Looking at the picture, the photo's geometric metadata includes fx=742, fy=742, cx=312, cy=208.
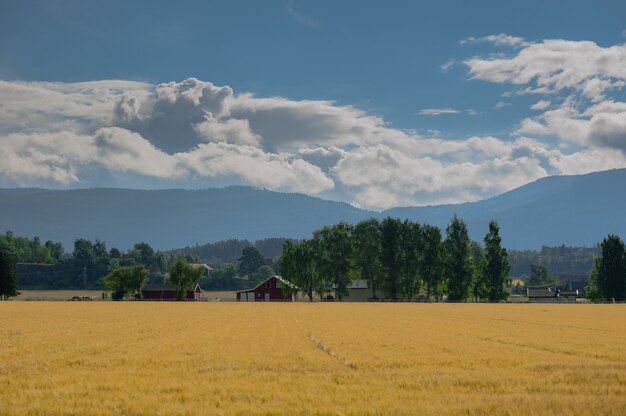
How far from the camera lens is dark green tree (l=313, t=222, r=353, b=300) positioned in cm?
15788

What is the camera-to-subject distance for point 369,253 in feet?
Answer: 522

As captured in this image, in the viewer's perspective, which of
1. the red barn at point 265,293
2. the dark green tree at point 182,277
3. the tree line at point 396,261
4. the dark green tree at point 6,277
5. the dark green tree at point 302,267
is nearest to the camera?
the tree line at point 396,261

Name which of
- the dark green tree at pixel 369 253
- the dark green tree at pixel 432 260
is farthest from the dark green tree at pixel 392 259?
the dark green tree at pixel 432 260

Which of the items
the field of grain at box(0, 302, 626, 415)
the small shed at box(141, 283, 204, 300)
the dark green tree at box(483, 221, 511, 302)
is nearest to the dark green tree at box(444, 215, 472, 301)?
the dark green tree at box(483, 221, 511, 302)

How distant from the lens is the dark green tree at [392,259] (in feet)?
510

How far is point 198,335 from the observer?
134ft

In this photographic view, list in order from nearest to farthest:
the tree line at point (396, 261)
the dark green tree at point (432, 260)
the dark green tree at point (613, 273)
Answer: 1. the dark green tree at point (613, 273)
2. the tree line at point (396, 261)
3. the dark green tree at point (432, 260)

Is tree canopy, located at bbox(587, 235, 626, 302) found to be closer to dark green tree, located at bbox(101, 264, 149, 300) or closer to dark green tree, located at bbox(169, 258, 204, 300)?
dark green tree, located at bbox(169, 258, 204, 300)

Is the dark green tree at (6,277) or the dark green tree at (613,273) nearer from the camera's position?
the dark green tree at (613,273)

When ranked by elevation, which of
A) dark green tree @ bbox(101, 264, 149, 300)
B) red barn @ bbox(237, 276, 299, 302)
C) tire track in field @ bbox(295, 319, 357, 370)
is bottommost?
tire track in field @ bbox(295, 319, 357, 370)

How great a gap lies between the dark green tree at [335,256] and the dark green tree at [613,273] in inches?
2040

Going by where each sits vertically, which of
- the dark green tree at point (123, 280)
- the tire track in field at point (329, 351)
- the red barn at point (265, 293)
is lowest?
the tire track in field at point (329, 351)

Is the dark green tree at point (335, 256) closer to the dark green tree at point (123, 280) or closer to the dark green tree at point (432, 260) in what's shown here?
the dark green tree at point (432, 260)

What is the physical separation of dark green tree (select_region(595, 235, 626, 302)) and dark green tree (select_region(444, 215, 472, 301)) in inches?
1073
